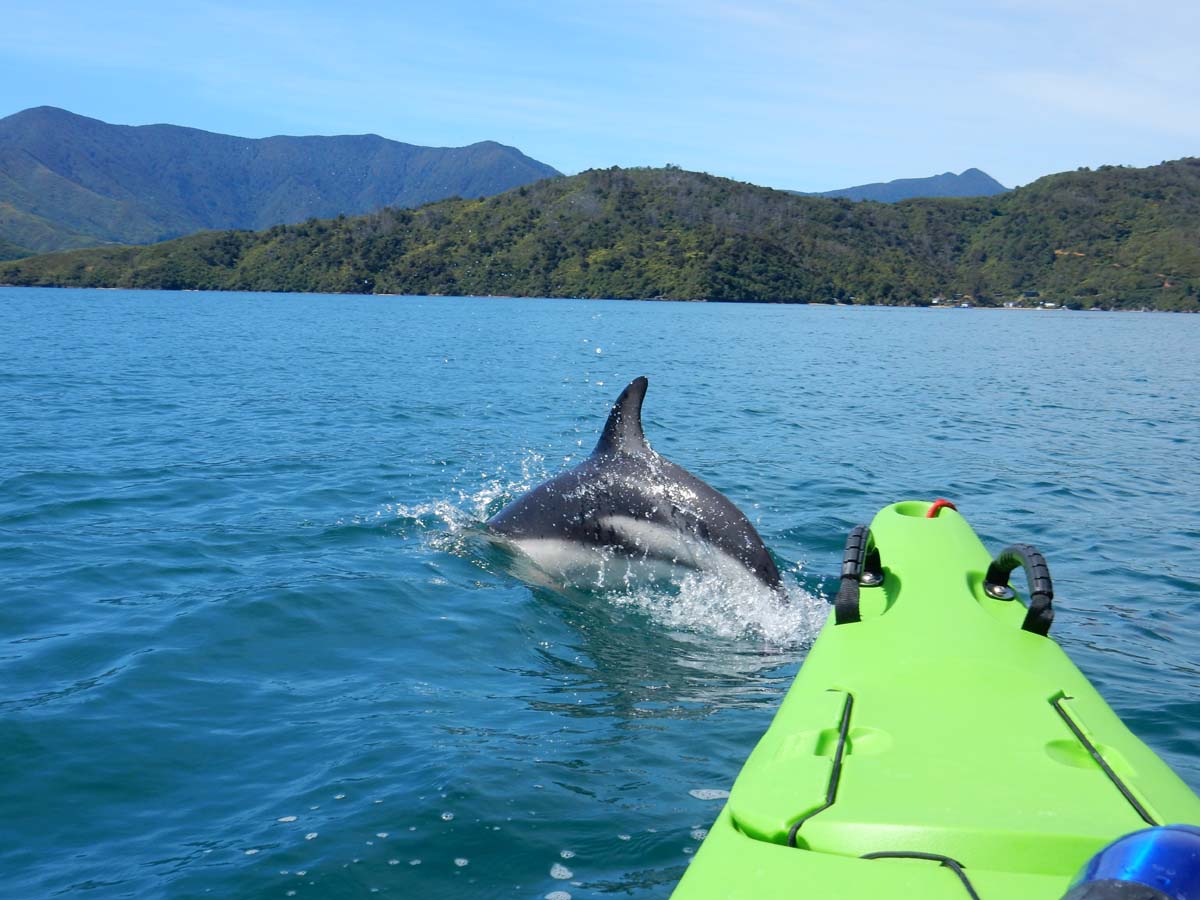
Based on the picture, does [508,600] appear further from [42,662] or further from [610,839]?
[610,839]

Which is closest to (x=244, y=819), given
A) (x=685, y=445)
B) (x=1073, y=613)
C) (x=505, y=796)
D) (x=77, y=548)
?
(x=505, y=796)

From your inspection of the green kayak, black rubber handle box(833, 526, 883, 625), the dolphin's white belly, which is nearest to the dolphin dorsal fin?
the dolphin's white belly

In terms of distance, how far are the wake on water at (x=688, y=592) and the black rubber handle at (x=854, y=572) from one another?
2940 millimetres

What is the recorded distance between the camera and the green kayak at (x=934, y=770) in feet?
10.7

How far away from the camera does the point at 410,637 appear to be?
9.33m

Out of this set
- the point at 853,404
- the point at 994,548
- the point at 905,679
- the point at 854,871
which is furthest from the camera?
the point at 853,404

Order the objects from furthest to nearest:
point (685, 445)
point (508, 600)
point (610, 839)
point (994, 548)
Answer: point (685, 445) → point (994, 548) → point (508, 600) → point (610, 839)

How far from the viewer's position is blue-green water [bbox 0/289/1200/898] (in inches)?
220

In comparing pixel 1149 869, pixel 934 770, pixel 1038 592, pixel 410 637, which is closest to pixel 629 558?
pixel 410 637

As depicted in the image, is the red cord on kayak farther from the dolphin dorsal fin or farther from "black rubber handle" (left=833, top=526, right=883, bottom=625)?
the dolphin dorsal fin

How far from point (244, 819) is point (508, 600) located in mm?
4784

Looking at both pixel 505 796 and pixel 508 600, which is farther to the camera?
pixel 508 600

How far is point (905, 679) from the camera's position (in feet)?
15.8

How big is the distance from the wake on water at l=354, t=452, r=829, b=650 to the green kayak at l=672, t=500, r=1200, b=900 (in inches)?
141
